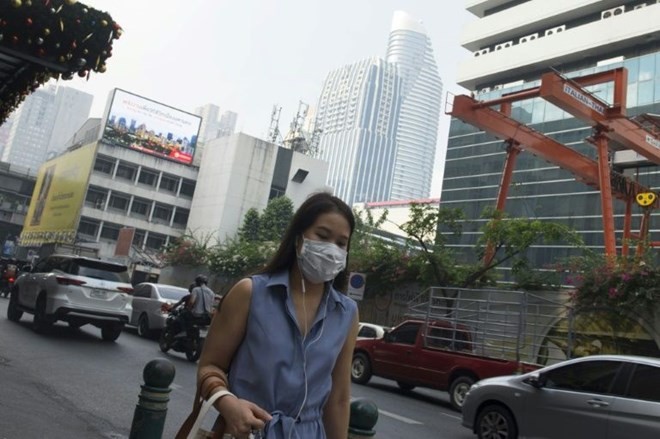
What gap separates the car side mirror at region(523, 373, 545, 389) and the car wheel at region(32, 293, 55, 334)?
8.79 metres

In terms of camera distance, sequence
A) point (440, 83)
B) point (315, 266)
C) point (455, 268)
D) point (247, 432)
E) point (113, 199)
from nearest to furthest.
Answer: point (247, 432) < point (315, 266) < point (455, 268) < point (113, 199) < point (440, 83)

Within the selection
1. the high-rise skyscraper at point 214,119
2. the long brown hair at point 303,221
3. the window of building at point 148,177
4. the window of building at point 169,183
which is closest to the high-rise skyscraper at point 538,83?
the window of building at point 169,183

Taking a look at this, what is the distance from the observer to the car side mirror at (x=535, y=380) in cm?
648

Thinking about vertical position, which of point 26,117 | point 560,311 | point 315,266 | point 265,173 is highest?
point 26,117

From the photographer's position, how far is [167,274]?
39.2 m

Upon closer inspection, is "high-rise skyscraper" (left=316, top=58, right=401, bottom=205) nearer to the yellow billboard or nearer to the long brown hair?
the yellow billboard

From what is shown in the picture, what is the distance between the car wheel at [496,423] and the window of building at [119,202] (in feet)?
165

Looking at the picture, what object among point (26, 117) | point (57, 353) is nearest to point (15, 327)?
point (57, 353)

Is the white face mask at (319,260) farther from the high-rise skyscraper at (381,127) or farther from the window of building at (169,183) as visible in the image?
the high-rise skyscraper at (381,127)

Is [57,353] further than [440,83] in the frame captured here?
No

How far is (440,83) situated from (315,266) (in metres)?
189

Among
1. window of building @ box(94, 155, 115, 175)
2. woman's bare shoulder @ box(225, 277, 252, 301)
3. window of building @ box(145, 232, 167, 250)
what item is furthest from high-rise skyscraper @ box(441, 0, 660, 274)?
woman's bare shoulder @ box(225, 277, 252, 301)

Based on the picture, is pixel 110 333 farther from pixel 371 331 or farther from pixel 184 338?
pixel 371 331

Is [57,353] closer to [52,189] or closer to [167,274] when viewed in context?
[167,274]
